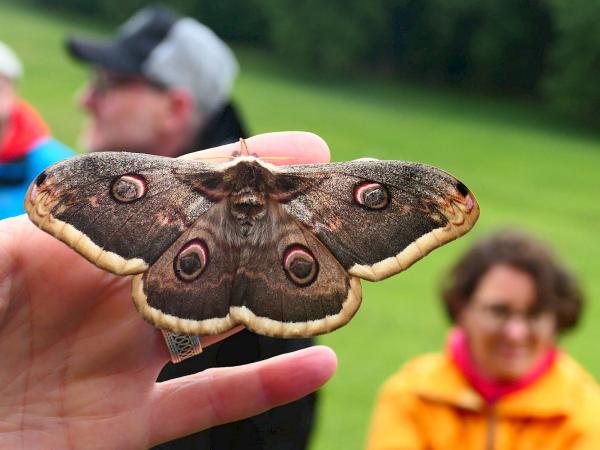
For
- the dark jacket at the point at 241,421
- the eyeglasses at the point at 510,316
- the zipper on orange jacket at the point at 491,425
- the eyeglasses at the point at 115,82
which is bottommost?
the zipper on orange jacket at the point at 491,425

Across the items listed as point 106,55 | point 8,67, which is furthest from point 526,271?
point 8,67

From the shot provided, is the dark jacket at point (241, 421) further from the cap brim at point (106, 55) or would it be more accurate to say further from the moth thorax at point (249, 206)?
the cap brim at point (106, 55)

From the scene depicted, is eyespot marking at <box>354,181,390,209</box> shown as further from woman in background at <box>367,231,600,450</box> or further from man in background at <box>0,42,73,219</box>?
man in background at <box>0,42,73,219</box>

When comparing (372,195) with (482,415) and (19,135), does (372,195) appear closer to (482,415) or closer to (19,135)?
(482,415)

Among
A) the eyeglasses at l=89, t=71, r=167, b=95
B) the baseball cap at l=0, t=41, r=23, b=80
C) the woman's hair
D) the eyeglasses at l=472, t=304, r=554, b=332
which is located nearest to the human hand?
the eyeglasses at l=472, t=304, r=554, b=332

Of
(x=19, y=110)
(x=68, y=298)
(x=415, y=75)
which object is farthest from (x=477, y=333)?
(x=415, y=75)

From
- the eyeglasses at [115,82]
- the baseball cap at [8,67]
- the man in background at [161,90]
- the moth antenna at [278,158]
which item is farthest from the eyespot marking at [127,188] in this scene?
the baseball cap at [8,67]
